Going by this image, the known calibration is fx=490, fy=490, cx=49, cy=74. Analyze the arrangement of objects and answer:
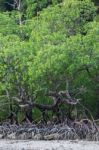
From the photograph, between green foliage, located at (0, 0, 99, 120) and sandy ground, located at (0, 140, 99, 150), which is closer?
sandy ground, located at (0, 140, 99, 150)

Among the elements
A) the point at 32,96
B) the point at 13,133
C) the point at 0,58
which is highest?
the point at 0,58

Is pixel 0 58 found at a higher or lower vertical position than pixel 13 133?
higher

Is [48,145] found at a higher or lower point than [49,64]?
lower

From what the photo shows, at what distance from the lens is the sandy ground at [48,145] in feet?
63.4

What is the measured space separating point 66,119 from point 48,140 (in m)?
1.93

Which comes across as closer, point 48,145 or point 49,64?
point 48,145

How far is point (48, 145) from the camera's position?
20266mm

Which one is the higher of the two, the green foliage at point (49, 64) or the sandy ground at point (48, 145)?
the green foliage at point (49, 64)

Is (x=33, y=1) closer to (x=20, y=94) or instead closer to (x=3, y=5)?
(x=3, y=5)

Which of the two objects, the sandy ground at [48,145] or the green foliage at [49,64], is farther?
the green foliage at [49,64]

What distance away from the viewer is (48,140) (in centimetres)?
2234

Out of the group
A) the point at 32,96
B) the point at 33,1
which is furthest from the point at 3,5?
the point at 32,96

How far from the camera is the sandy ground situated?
63.4ft

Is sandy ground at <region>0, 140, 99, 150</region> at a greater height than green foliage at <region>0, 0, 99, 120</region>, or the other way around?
green foliage at <region>0, 0, 99, 120</region>
